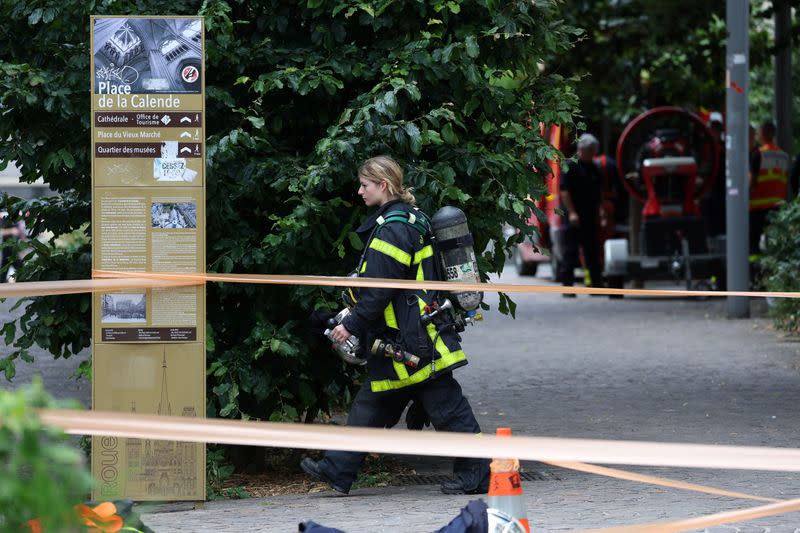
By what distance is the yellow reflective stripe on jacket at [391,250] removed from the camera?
6.75 metres

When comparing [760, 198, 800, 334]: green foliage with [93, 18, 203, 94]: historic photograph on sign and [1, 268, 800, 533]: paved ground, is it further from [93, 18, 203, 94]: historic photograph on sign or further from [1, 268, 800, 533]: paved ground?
[93, 18, 203, 94]: historic photograph on sign

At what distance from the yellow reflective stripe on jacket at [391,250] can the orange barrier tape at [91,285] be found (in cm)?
85

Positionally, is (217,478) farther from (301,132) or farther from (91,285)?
(301,132)

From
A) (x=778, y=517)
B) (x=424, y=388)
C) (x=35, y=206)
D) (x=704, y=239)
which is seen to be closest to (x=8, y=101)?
(x=35, y=206)

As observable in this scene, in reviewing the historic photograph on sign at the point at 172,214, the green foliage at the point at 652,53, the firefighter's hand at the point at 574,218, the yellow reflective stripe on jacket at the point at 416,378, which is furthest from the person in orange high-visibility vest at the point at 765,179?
the historic photograph on sign at the point at 172,214

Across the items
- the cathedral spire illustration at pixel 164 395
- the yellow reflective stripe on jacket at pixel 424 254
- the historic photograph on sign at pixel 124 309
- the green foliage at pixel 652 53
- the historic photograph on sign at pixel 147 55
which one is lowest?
the cathedral spire illustration at pixel 164 395

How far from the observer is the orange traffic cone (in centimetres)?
515

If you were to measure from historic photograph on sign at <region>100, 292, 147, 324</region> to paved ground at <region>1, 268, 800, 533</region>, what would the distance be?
94 cm

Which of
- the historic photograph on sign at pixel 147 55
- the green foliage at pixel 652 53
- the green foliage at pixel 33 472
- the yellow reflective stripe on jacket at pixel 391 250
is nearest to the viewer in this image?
the green foliage at pixel 33 472

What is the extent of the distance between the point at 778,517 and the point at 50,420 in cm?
434

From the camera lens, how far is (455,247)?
22.6 ft

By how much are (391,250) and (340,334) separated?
48cm

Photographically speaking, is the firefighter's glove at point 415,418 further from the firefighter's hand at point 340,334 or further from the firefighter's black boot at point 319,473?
the firefighter's hand at point 340,334

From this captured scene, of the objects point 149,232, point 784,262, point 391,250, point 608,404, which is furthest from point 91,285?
point 784,262
